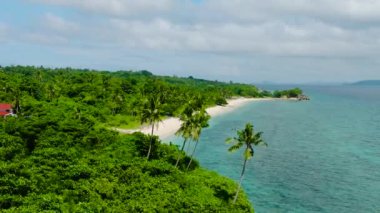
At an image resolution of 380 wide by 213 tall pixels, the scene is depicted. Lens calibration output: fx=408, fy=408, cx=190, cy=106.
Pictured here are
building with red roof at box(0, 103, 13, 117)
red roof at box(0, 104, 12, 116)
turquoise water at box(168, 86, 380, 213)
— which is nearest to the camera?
turquoise water at box(168, 86, 380, 213)

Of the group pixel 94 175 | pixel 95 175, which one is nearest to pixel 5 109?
pixel 95 175

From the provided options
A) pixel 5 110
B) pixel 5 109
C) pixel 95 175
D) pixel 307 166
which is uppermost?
pixel 5 109

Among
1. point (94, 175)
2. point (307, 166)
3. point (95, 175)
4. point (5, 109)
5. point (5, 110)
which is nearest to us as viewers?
point (94, 175)

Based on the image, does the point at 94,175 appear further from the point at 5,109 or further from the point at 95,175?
the point at 5,109

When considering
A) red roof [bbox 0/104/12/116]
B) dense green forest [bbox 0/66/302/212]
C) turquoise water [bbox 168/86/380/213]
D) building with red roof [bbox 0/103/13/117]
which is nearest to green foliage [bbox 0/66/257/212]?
dense green forest [bbox 0/66/302/212]

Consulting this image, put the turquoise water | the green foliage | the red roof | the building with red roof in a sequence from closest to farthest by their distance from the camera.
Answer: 1. the green foliage
2. the turquoise water
3. the building with red roof
4. the red roof

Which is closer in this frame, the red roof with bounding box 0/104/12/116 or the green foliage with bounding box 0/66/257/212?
the green foliage with bounding box 0/66/257/212

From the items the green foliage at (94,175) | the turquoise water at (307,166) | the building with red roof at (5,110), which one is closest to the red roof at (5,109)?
the building with red roof at (5,110)

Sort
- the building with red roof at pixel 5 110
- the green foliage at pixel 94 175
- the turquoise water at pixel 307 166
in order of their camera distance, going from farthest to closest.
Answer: the building with red roof at pixel 5 110, the turquoise water at pixel 307 166, the green foliage at pixel 94 175

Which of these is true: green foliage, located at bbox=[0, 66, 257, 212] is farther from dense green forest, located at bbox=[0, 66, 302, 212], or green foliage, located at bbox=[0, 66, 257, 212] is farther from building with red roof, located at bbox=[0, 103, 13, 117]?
building with red roof, located at bbox=[0, 103, 13, 117]

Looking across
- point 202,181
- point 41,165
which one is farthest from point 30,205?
point 202,181

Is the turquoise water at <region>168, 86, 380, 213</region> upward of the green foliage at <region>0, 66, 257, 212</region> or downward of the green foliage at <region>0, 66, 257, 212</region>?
downward

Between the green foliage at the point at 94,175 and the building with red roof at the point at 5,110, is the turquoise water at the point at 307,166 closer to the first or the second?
the green foliage at the point at 94,175
